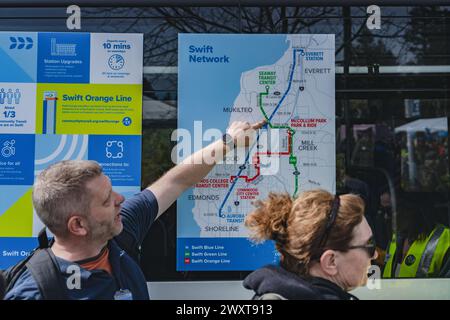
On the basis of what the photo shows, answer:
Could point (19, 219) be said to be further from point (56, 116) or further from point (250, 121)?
point (250, 121)

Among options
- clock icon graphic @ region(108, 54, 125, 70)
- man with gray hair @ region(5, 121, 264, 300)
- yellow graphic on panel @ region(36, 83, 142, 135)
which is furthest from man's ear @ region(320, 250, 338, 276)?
clock icon graphic @ region(108, 54, 125, 70)

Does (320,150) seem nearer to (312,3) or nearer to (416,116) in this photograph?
(416,116)

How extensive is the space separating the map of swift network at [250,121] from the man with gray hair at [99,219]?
0.28 feet

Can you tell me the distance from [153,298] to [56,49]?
1.46m

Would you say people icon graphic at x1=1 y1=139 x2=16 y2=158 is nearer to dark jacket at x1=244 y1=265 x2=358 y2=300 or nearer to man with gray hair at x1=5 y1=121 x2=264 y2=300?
man with gray hair at x1=5 y1=121 x2=264 y2=300

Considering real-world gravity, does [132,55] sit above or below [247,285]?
above

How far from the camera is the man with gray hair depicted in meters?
2.66

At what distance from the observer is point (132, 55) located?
9.21ft

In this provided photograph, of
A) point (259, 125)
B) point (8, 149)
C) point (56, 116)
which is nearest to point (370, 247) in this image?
point (259, 125)

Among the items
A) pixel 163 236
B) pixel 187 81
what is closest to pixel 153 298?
pixel 163 236

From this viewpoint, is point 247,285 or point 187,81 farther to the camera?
point 187,81

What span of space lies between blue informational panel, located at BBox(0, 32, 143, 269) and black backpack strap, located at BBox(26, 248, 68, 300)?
0.10m

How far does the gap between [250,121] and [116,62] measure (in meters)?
0.80

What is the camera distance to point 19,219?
2.74 metres
